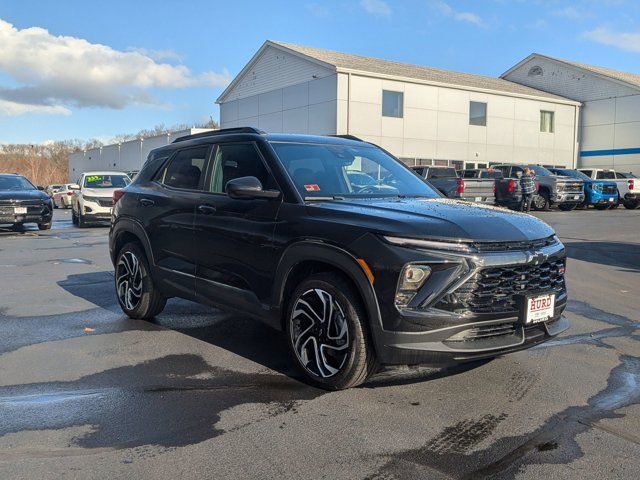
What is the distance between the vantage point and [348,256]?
12.7ft

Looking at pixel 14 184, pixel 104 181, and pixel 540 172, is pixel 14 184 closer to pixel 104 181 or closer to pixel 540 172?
pixel 104 181

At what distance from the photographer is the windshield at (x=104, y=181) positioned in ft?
61.8

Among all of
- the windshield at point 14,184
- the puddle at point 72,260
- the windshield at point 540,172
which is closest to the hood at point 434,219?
the puddle at point 72,260

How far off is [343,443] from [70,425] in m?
1.66

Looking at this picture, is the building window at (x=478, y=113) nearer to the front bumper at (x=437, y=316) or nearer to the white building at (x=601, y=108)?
the white building at (x=601, y=108)

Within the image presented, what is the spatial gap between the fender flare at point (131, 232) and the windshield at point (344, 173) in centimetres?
188

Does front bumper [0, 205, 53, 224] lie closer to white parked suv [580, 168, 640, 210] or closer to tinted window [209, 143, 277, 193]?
tinted window [209, 143, 277, 193]

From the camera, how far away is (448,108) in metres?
33.2

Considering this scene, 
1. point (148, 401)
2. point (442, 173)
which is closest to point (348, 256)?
point (148, 401)

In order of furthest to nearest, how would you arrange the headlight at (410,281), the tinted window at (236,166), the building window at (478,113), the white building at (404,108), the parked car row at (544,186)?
1. the building window at (478,113)
2. the white building at (404,108)
3. the parked car row at (544,186)
4. the tinted window at (236,166)
5. the headlight at (410,281)

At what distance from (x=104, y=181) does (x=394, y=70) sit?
1903cm

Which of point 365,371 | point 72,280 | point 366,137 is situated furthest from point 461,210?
point 366,137

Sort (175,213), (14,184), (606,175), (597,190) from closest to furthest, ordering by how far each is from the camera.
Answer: (175,213) < (14,184) < (597,190) < (606,175)

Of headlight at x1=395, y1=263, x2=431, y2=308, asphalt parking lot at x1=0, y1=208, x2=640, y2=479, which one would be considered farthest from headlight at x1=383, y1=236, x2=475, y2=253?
asphalt parking lot at x1=0, y1=208, x2=640, y2=479
